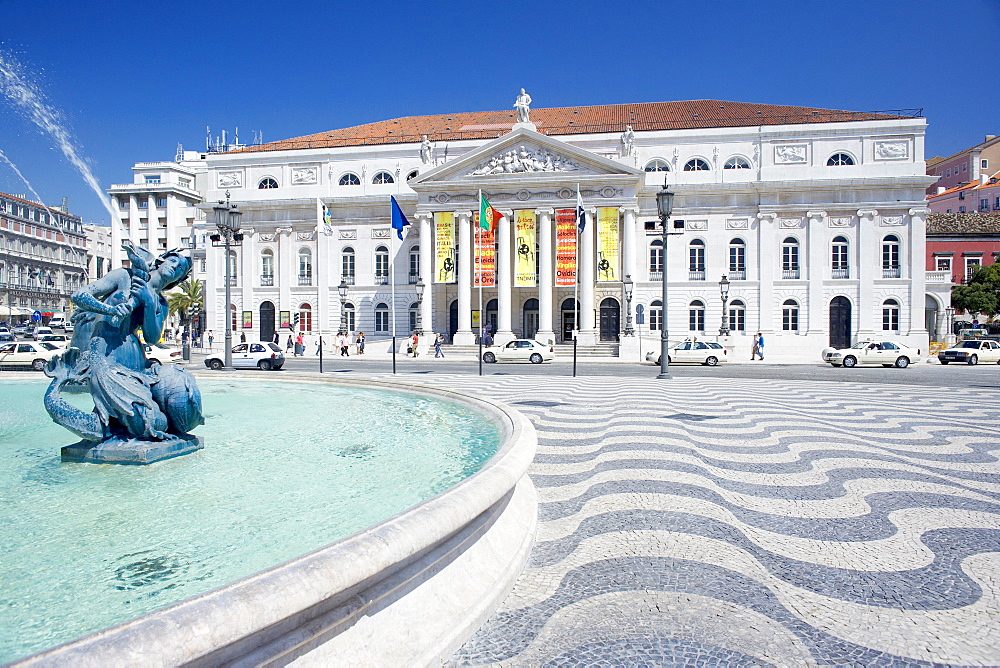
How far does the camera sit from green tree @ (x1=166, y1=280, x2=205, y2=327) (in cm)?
4781

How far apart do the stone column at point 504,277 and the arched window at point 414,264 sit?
7.21 m

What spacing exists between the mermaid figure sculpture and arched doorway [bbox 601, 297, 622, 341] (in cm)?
3530

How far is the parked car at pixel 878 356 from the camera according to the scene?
89.5ft

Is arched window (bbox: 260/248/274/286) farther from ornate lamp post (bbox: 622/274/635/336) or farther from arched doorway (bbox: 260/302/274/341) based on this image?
ornate lamp post (bbox: 622/274/635/336)

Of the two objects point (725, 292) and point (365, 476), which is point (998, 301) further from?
point (365, 476)

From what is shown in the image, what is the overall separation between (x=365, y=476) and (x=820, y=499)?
3970 millimetres

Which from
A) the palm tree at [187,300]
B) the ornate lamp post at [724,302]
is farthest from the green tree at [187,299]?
the ornate lamp post at [724,302]

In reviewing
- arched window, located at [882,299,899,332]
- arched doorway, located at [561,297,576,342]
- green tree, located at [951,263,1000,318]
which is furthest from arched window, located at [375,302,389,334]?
green tree, located at [951,263,1000,318]

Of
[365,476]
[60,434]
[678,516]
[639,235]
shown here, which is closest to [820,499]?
[678,516]

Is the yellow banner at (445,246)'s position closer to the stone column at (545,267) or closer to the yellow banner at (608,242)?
the stone column at (545,267)

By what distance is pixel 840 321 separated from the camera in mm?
39688

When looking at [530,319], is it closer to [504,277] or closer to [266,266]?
[504,277]

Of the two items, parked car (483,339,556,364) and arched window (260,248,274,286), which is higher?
arched window (260,248,274,286)

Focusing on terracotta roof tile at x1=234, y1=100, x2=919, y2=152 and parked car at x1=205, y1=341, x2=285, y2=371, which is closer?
parked car at x1=205, y1=341, x2=285, y2=371
